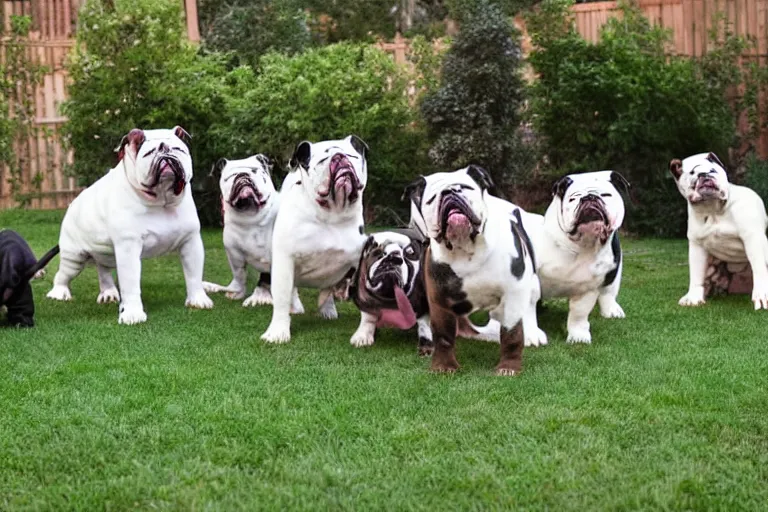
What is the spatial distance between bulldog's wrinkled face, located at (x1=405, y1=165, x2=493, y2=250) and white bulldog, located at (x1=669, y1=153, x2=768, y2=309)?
9.29 feet

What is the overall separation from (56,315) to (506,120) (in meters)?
7.39

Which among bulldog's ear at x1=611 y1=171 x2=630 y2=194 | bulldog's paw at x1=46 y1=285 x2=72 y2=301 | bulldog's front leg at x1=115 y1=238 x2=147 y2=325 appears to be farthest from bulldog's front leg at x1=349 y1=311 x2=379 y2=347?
bulldog's paw at x1=46 y1=285 x2=72 y2=301

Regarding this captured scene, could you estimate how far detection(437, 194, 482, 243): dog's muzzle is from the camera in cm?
480

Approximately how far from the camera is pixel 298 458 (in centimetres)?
389

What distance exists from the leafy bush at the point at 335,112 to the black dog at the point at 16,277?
6376 mm

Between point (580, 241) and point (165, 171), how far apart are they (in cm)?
301

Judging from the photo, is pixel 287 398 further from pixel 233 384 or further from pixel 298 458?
pixel 298 458

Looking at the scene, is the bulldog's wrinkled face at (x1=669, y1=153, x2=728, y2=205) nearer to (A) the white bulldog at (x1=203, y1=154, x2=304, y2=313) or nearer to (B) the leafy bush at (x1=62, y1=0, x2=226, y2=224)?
(A) the white bulldog at (x1=203, y1=154, x2=304, y2=313)

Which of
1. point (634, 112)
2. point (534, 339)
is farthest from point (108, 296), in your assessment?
point (634, 112)

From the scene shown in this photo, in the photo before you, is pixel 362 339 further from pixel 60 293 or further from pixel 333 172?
pixel 60 293

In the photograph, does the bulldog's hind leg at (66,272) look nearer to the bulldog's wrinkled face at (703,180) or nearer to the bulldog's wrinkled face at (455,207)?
the bulldog's wrinkled face at (455,207)

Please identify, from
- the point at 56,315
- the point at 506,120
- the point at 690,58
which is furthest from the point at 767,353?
the point at 690,58

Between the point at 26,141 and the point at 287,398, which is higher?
the point at 26,141

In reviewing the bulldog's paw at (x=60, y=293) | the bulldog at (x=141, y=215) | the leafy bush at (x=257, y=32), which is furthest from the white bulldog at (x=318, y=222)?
the leafy bush at (x=257, y=32)
